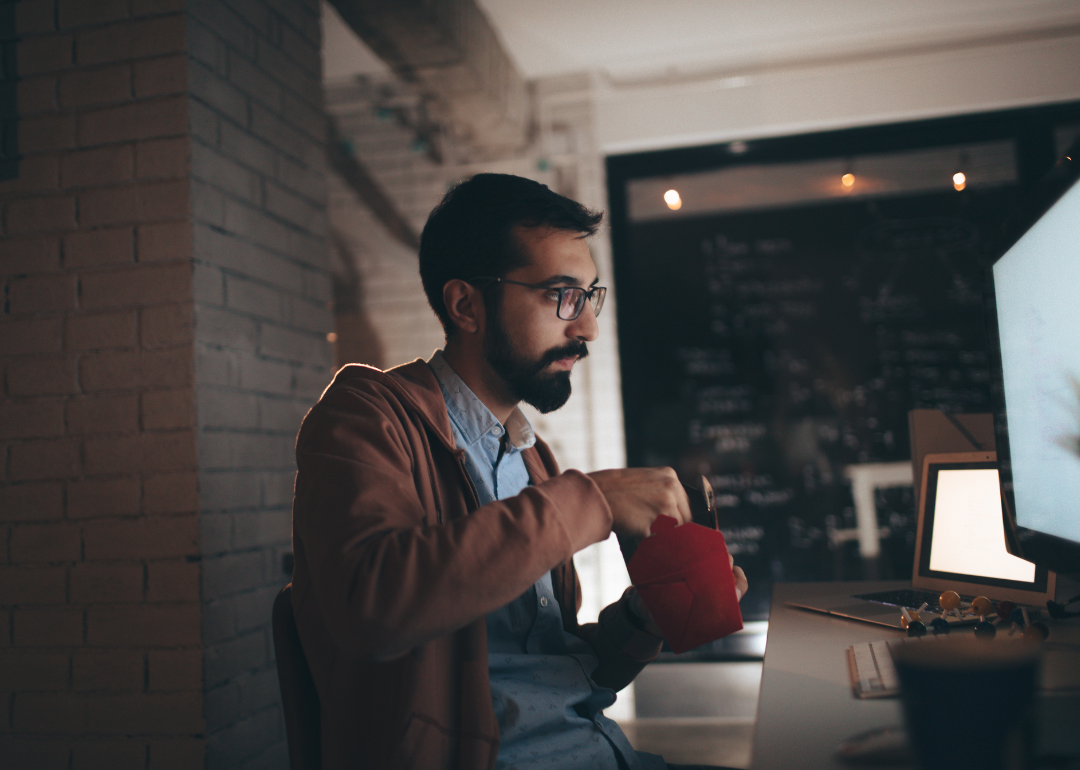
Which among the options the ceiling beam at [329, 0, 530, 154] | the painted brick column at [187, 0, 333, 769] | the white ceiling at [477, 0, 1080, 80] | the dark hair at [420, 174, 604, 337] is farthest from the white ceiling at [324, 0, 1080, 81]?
the dark hair at [420, 174, 604, 337]

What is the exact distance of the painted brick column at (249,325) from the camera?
1.67 m

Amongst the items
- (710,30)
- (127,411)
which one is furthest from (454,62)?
(127,411)

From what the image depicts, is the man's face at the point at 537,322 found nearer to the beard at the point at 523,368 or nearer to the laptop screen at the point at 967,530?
the beard at the point at 523,368

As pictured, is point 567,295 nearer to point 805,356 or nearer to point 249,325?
point 249,325

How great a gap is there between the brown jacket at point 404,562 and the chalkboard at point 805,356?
2.59 m

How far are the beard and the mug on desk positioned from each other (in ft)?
2.67

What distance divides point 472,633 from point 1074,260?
0.78 m

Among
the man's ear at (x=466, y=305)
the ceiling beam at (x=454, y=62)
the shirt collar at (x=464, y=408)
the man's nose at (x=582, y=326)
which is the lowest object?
the shirt collar at (x=464, y=408)

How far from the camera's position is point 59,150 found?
67.9 inches

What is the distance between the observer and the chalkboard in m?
3.36

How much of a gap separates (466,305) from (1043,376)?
2.60 ft

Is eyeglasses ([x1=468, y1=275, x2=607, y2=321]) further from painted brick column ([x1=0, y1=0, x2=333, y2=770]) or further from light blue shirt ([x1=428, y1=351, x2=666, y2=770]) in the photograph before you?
painted brick column ([x1=0, y1=0, x2=333, y2=770])

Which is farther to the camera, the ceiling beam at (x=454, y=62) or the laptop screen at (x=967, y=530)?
the ceiling beam at (x=454, y=62)

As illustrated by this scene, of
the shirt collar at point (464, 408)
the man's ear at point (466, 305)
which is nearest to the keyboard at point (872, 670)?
the shirt collar at point (464, 408)
